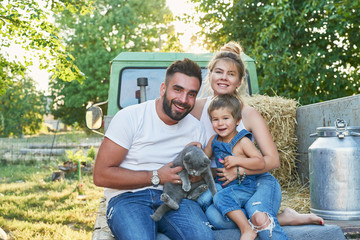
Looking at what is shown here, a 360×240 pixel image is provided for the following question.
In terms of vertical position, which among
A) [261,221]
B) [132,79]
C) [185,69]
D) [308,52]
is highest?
[308,52]

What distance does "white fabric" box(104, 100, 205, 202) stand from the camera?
2.35 meters

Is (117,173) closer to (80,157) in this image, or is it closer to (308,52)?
(308,52)

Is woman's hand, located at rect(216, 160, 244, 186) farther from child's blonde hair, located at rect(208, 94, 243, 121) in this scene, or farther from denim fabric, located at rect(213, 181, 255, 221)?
child's blonde hair, located at rect(208, 94, 243, 121)

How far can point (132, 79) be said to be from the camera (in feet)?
13.9

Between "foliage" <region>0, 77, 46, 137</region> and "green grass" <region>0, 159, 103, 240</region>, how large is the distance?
828 centimetres

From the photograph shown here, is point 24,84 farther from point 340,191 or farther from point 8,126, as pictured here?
point 340,191

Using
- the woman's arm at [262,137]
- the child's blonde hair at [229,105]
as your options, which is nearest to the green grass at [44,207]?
the child's blonde hair at [229,105]

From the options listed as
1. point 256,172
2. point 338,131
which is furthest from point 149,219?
point 338,131

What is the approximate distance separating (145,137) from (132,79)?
1.95m

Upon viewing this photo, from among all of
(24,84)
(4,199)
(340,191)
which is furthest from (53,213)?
(24,84)

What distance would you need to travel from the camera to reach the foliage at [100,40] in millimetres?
22484

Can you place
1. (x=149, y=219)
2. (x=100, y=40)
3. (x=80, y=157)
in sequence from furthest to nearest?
(x=100, y=40) → (x=80, y=157) → (x=149, y=219)

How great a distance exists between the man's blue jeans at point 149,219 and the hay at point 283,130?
1.54m

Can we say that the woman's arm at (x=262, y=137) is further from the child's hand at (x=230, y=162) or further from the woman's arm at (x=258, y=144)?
the child's hand at (x=230, y=162)
